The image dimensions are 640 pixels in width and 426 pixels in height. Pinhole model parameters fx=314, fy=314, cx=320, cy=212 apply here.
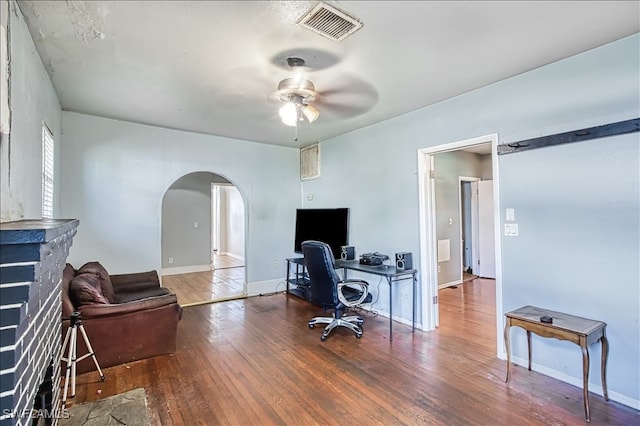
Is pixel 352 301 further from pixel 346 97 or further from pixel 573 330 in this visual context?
pixel 346 97

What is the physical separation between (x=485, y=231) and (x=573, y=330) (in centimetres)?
479

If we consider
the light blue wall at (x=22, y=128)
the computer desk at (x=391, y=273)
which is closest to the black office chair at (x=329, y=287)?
the computer desk at (x=391, y=273)

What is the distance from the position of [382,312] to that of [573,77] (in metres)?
3.30

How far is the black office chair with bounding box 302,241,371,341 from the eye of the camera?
11.4ft

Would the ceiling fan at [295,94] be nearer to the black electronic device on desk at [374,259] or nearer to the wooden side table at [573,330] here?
the black electronic device on desk at [374,259]

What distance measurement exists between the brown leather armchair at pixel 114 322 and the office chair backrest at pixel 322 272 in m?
1.49

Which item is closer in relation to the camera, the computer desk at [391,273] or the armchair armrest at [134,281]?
the computer desk at [391,273]

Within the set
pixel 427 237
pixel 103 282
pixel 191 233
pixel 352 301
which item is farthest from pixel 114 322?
pixel 191 233

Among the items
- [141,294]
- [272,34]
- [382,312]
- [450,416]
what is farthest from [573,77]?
[141,294]

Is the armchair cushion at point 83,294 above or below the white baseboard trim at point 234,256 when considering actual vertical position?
above

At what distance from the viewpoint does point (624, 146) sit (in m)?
2.32

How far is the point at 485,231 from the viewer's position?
21.8 feet

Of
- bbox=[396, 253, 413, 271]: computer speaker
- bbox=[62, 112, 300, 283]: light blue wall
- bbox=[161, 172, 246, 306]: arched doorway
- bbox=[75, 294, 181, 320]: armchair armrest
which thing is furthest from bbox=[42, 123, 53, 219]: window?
bbox=[161, 172, 246, 306]: arched doorway

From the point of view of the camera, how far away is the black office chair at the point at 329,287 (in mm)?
3479
